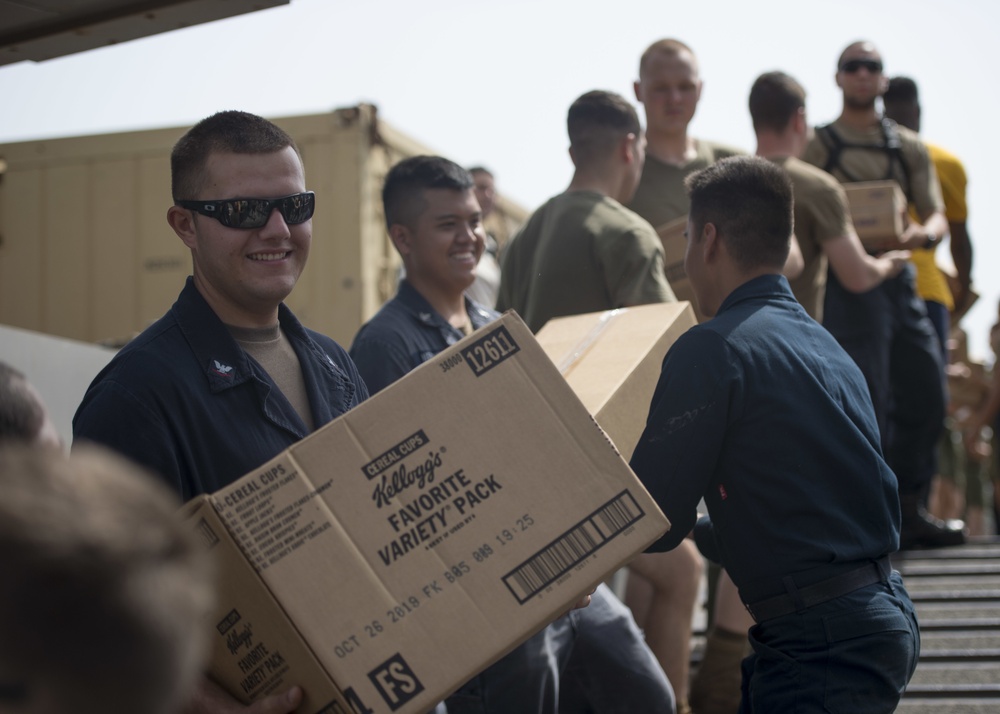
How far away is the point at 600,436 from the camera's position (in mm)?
2322

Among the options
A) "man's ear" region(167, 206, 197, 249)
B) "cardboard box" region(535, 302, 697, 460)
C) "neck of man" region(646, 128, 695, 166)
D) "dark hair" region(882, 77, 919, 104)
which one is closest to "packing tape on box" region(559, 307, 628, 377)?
"cardboard box" region(535, 302, 697, 460)

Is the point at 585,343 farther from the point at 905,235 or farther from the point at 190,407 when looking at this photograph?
the point at 905,235

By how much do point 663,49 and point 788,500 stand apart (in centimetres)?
306

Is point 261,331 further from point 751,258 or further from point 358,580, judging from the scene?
point 751,258

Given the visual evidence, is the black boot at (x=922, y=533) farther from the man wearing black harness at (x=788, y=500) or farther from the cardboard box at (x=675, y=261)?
the man wearing black harness at (x=788, y=500)

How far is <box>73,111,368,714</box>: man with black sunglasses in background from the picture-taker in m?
2.39

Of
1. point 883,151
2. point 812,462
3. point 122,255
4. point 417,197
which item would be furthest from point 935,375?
point 122,255

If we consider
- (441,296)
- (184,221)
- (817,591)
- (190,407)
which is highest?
(184,221)

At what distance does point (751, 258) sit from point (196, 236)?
1469 mm

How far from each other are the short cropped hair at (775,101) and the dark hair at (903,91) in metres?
2.10

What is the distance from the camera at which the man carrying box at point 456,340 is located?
3.62 m

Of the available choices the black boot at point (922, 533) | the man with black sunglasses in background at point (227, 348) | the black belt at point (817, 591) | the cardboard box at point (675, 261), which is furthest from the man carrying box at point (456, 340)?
the black boot at point (922, 533)

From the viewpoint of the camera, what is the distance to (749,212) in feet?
10.7

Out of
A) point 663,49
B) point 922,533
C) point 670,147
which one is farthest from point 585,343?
point 922,533
